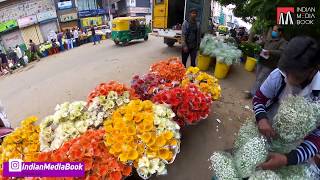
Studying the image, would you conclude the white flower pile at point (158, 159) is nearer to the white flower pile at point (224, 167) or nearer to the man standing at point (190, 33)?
the white flower pile at point (224, 167)

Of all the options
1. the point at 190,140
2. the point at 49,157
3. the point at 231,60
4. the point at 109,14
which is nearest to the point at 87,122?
the point at 49,157

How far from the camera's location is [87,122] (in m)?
2.79

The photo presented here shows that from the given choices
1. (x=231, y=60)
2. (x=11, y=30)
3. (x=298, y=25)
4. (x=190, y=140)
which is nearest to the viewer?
(x=190, y=140)

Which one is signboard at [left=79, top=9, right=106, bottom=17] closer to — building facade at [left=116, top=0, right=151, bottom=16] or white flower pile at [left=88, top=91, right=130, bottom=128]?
building facade at [left=116, top=0, right=151, bottom=16]

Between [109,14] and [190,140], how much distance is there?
28.8 metres

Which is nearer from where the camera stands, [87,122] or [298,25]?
[87,122]

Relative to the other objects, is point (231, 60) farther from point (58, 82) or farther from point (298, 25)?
point (58, 82)

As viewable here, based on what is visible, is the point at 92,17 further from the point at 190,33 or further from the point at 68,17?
the point at 190,33

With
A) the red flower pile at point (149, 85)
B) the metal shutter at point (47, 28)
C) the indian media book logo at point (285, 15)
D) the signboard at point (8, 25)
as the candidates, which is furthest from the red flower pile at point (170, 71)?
the metal shutter at point (47, 28)

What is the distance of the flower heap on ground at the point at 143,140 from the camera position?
7.13 ft

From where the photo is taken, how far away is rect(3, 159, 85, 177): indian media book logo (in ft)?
6.49

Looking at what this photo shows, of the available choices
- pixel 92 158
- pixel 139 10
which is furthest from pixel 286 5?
pixel 139 10

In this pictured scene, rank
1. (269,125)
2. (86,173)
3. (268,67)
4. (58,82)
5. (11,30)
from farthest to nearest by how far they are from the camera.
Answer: (11,30) < (58,82) < (268,67) < (86,173) < (269,125)

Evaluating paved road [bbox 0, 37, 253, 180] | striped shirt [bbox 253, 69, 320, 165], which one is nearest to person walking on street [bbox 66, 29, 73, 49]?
paved road [bbox 0, 37, 253, 180]
